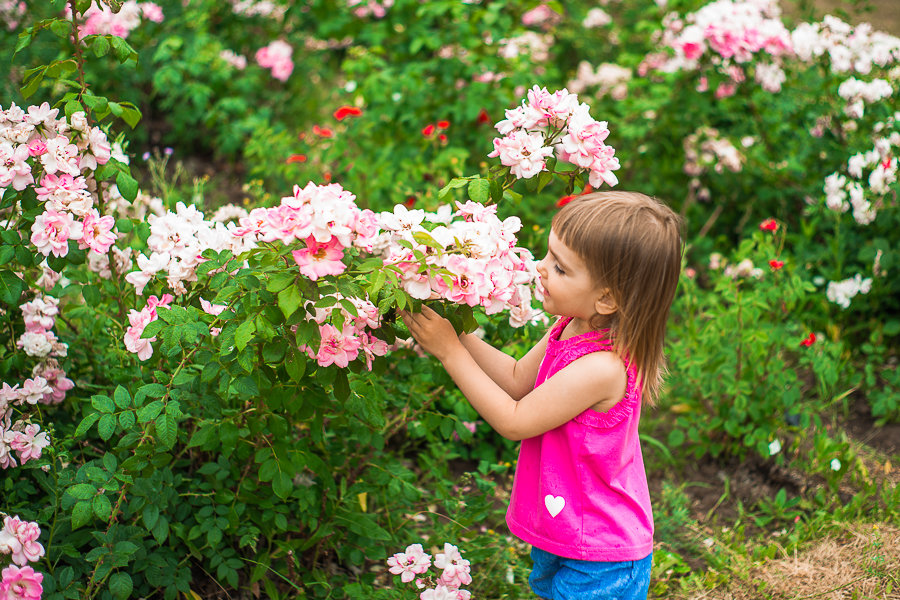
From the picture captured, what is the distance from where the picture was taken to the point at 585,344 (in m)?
1.69

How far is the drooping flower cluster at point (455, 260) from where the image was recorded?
1465mm

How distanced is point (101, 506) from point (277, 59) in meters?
3.65

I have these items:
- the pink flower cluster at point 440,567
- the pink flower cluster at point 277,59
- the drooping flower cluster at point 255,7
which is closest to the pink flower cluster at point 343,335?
the pink flower cluster at point 440,567

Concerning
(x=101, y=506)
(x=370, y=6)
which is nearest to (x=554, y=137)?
(x=101, y=506)

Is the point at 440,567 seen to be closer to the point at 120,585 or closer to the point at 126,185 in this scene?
the point at 120,585

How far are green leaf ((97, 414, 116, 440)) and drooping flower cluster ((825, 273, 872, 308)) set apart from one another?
272 cm

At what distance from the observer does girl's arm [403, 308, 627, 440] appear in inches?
64.0

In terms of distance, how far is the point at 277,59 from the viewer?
4742mm

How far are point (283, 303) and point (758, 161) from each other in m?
3.11

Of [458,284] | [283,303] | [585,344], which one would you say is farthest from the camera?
[585,344]

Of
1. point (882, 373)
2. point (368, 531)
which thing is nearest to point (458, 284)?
point (368, 531)

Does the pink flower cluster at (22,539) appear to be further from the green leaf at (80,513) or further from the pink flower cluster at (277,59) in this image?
the pink flower cluster at (277,59)

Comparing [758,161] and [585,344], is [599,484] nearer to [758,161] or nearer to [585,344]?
[585,344]

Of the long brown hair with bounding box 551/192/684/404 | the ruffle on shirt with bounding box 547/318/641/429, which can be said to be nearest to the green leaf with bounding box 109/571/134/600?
the ruffle on shirt with bounding box 547/318/641/429
